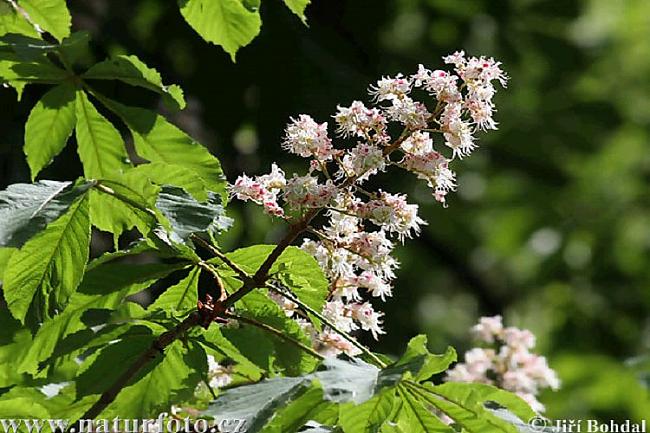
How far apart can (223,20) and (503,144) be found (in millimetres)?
3255

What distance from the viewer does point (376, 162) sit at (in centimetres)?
135

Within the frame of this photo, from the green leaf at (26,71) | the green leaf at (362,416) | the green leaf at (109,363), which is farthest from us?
the green leaf at (26,71)

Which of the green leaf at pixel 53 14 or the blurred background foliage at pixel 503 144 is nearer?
the green leaf at pixel 53 14

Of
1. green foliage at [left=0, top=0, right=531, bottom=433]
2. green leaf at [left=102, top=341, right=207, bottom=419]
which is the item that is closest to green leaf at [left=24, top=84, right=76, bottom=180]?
green foliage at [left=0, top=0, right=531, bottom=433]

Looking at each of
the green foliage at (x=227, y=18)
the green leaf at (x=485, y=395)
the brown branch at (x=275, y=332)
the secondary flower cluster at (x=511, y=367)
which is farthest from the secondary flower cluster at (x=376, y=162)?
the secondary flower cluster at (x=511, y=367)

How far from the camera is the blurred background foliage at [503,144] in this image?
9.65 ft

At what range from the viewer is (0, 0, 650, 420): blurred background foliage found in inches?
116

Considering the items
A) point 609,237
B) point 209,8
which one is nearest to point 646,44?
point 609,237

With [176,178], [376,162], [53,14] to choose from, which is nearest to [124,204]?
[176,178]

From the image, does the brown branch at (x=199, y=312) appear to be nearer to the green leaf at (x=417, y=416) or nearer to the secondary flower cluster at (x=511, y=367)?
the green leaf at (x=417, y=416)

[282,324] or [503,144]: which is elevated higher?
[503,144]

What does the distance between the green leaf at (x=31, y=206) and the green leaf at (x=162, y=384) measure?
27cm

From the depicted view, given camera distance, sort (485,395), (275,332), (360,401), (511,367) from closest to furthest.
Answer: (360,401) → (485,395) → (275,332) → (511,367)

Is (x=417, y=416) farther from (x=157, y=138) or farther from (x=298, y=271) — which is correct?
(x=157, y=138)
